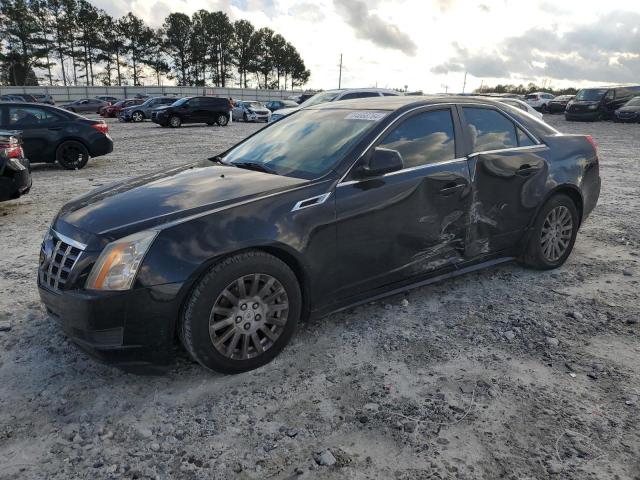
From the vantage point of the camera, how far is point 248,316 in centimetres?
295

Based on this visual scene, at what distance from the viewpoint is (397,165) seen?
3309 millimetres

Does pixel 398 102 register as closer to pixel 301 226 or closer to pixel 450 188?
pixel 450 188

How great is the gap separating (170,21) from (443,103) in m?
78.7

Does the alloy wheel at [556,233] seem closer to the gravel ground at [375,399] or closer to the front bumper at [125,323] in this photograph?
the gravel ground at [375,399]

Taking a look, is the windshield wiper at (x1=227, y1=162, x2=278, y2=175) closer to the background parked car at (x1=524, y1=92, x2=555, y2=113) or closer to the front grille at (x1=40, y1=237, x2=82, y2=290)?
the front grille at (x1=40, y1=237, x2=82, y2=290)

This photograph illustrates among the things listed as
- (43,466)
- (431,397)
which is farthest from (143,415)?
(431,397)

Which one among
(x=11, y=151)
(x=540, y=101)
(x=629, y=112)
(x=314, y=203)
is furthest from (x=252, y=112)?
(x=314, y=203)

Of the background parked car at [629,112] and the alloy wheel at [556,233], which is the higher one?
the background parked car at [629,112]

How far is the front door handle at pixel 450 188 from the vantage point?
3.73 meters

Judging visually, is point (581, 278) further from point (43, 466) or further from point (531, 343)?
point (43, 466)

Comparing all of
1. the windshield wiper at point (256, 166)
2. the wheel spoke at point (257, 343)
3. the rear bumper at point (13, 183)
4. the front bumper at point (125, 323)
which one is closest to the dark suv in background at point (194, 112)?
the rear bumper at point (13, 183)

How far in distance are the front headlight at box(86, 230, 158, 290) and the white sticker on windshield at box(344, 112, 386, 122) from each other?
1844 mm

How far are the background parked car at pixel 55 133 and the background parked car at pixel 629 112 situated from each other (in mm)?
24738

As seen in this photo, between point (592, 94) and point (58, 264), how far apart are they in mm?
30045
